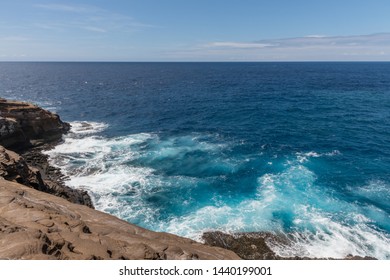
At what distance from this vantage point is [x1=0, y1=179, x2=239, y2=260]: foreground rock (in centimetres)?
1049

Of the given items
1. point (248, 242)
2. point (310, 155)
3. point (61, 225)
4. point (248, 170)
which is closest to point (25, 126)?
point (61, 225)

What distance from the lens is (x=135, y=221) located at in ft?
94.5

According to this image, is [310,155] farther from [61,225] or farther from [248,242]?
[61,225]

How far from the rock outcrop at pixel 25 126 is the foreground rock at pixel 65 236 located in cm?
3204

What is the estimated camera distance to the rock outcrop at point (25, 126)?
43.8 metres

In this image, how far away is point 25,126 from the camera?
49.4 m

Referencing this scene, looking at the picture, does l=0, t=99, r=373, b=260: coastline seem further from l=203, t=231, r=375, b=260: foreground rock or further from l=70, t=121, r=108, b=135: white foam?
l=70, t=121, r=108, b=135: white foam

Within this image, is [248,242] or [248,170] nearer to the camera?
[248,242]

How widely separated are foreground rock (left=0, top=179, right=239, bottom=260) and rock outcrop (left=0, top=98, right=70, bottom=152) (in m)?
32.0

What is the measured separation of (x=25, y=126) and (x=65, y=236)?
4730 centimetres

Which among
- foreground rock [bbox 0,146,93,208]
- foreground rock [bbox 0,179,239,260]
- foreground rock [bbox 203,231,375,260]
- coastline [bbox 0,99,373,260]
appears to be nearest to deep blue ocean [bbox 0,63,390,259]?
foreground rock [bbox 203,231,375,260]

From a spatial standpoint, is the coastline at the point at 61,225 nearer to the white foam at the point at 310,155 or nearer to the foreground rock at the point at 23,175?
the foreground rock at the point at 23,175

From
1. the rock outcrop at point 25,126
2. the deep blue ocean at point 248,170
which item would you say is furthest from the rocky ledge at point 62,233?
the rock outcrop at point 25,126
